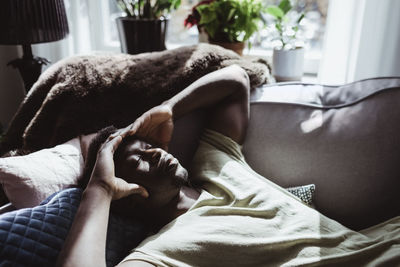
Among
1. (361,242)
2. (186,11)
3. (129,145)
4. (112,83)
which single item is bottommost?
(361,242)

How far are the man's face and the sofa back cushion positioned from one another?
30 cm

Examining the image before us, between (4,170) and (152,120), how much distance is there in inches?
17.8

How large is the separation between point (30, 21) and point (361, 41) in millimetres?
1279

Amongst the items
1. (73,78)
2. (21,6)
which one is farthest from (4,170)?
(21,6)

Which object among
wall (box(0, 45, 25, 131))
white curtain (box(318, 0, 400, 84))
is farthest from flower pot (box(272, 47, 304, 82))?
wall (box(0, 45, 25, 131))

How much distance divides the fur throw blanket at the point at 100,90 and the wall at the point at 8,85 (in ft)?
2.50

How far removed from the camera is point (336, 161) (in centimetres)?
119

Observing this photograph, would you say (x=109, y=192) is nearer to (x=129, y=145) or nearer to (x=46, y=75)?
(x=129, y=145)

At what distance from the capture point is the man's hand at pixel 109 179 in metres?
1.01

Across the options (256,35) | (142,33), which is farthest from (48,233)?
(256,35)

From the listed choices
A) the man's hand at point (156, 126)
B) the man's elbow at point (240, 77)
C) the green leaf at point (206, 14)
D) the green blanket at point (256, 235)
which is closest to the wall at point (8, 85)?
the green leaf at point (206, 14)

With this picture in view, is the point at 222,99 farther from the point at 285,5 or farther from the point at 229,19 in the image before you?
the point at 285,5

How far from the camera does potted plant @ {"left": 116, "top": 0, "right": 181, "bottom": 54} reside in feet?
5.62

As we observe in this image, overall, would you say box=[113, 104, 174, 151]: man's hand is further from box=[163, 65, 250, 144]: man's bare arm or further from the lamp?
the lamp
